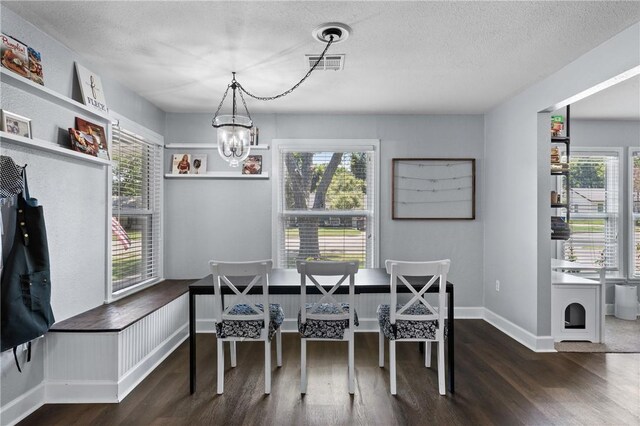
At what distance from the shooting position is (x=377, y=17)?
2291 mm

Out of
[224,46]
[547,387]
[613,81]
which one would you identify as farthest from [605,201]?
[224,46]

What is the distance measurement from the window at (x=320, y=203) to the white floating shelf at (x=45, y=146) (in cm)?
207

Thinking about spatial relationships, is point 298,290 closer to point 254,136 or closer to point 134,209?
point 134,209

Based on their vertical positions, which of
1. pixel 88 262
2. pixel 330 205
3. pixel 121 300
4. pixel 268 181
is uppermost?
Result: pixel 268 181

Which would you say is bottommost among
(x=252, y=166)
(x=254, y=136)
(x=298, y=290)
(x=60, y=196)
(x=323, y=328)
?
(x=323, y=328)

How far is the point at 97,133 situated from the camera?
118 inches

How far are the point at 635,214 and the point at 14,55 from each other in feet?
21.8

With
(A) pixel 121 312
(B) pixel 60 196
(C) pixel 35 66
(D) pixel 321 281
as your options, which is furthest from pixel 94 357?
(C) pixel 35 66

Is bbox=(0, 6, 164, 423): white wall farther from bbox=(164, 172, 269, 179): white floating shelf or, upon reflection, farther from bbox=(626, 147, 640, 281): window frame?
bbox=(626, 147, 640, 281): window frame

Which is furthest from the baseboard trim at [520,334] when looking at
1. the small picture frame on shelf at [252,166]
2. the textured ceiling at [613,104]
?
the small picture frame on shelf at [252,166]

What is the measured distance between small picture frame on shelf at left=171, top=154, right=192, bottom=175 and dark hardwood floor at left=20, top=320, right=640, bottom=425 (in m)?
2.04

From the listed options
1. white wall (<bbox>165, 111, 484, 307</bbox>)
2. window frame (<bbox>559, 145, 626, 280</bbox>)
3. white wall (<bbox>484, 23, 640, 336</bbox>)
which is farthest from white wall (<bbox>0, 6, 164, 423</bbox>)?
window frame (<bbox>559, 145, 626, 280</bbox>)

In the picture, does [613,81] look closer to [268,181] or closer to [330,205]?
[330,205]

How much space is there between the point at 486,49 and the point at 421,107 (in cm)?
147
